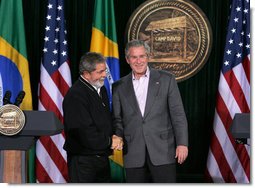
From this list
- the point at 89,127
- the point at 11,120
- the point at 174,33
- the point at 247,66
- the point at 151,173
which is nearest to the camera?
the point at 89,127

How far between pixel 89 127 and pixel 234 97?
5.85 ft

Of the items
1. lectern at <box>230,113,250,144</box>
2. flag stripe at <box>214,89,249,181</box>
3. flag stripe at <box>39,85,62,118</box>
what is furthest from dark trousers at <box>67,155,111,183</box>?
flag stripe at <box>214,89,249,181</box>

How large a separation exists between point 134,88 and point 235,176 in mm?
1613

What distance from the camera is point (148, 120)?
2.54 meters

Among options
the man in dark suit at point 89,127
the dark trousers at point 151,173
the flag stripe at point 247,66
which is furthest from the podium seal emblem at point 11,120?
the flag stripe at point 247,66

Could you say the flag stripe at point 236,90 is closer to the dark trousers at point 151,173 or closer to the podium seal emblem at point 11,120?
the dark trousers at point 151,173

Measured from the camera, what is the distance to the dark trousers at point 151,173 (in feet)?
8.25

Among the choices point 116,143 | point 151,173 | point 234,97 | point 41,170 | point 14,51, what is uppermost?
point 14,51

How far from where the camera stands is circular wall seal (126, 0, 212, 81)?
4.00 metres

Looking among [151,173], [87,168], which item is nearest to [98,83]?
[87,168]

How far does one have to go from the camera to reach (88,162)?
240 centimetres

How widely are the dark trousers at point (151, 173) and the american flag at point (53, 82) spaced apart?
1.35m

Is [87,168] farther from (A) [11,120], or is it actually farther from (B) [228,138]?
(B) [228,138]

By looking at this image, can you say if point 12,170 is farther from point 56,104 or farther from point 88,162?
point 56,104
